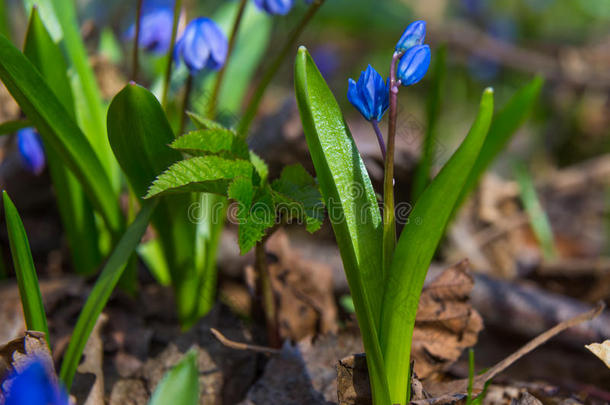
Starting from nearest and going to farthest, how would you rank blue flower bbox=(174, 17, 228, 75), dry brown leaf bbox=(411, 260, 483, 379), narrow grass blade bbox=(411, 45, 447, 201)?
1. dry brown leaf bbox=(411, 260, 483, 379)
2. blue flower bbox=(174, 17, 228, 75)
3. narrow grass blade bbox=(411, 45, 447, 201)

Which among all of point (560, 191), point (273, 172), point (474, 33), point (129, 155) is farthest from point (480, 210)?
point (474, 33)

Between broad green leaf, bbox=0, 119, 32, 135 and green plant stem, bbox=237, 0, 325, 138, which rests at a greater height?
green plant stem, bbox=237, 0, 325, 138

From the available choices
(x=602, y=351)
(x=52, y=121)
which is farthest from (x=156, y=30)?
(x=602, y=351)

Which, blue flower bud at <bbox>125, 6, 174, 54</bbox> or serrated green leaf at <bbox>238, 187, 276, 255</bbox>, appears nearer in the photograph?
serrated green leaf at <bbox>238, 187, 276, 255</bbox>

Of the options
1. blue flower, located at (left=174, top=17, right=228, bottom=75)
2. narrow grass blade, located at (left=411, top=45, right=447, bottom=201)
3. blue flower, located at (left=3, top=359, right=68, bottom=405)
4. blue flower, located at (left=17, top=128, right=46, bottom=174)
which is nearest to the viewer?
blue flower, located at (left=3, top=359, right=68, bottom=405)

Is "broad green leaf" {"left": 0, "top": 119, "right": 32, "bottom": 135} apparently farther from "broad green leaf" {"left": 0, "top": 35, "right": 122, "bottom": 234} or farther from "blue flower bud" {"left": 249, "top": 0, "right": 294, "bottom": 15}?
"blue flower bud" {"left": 249, "top": 0, "right": 294, "bottom": 15}

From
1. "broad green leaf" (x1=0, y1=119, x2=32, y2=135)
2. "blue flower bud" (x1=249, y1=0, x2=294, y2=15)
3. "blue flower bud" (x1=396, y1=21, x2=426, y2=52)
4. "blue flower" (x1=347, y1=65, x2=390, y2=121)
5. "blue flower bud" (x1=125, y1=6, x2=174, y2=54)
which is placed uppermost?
"blue flower bud" (x1=125, y1=6, x2=174, y2=54)

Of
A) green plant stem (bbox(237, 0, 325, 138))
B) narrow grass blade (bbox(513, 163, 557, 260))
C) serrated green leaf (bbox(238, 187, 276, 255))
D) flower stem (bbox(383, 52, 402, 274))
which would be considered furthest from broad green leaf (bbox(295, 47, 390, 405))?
narrow grass blade (bbox(513, 163, 557, 260))
